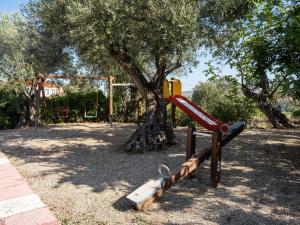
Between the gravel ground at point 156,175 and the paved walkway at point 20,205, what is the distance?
0.56 feet

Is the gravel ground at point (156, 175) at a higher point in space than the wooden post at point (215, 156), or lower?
lower

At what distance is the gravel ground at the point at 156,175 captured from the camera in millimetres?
4512

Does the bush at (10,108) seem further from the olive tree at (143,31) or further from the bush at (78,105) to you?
the olive tree at (143,31)

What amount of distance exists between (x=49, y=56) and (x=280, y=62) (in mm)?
6806

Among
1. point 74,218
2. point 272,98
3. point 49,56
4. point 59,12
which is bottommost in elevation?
point 74,218

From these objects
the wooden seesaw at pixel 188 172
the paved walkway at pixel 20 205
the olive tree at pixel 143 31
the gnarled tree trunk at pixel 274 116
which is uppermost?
the olive tree at pixel 143 31

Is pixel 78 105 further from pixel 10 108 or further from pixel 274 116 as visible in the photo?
pixel 274 116

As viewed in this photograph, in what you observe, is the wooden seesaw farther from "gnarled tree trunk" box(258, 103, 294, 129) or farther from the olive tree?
"gnarled tree trunk" box(258, 103, 294, 129)

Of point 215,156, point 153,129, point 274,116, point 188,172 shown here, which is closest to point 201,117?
point 215,156

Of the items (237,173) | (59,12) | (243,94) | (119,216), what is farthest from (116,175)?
(243,94)

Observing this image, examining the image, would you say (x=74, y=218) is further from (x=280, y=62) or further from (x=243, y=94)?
(x=243, y=94)

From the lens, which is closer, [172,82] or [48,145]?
[48,145]

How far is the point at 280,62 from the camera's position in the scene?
567 cm

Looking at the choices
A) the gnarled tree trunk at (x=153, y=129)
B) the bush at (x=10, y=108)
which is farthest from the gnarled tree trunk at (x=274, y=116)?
the bush at (x=10, y=108)
